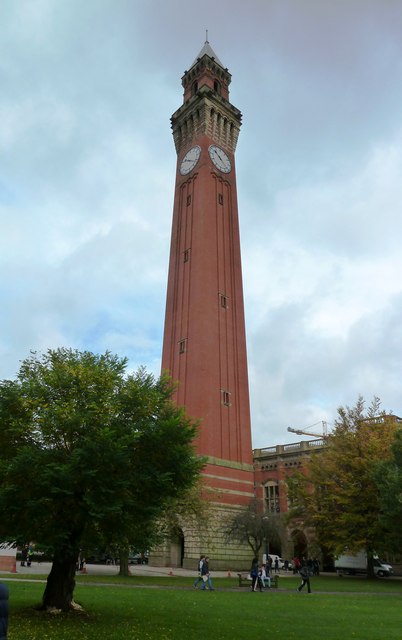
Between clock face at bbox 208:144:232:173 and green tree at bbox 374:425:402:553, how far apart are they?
37420 millimetres

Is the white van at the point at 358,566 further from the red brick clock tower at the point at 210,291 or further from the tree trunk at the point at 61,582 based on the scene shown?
the tree trunk at the point at 61,582

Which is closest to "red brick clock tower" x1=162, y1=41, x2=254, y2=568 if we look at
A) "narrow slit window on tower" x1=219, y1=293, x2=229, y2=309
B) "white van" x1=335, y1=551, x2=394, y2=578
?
"narrow slit window on tower" x1=219, y1=293, x2=229, y2=309

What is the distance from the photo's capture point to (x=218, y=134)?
203ft

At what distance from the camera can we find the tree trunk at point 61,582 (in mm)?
15516

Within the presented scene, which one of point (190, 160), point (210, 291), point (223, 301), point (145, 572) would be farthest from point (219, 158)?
point (145, 572)

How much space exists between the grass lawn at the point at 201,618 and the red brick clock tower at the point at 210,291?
77.9ft

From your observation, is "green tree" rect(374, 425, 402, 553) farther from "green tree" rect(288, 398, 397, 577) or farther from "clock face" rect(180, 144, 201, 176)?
"clock face" rect(180, 144, 201, 176)

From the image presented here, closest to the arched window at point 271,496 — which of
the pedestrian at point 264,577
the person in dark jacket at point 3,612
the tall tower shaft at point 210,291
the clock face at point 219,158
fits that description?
the tall tower shaft at point 210,291

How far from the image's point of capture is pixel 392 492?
3334 centimetres

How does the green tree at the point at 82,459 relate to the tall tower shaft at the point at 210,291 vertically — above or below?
below

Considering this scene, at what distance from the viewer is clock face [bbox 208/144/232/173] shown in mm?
59959

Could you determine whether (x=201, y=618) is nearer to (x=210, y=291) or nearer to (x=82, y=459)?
(x=82, y=459)

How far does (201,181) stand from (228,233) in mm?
6518

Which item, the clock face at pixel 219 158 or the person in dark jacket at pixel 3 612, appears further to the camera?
the clock face at pixel 219 158
